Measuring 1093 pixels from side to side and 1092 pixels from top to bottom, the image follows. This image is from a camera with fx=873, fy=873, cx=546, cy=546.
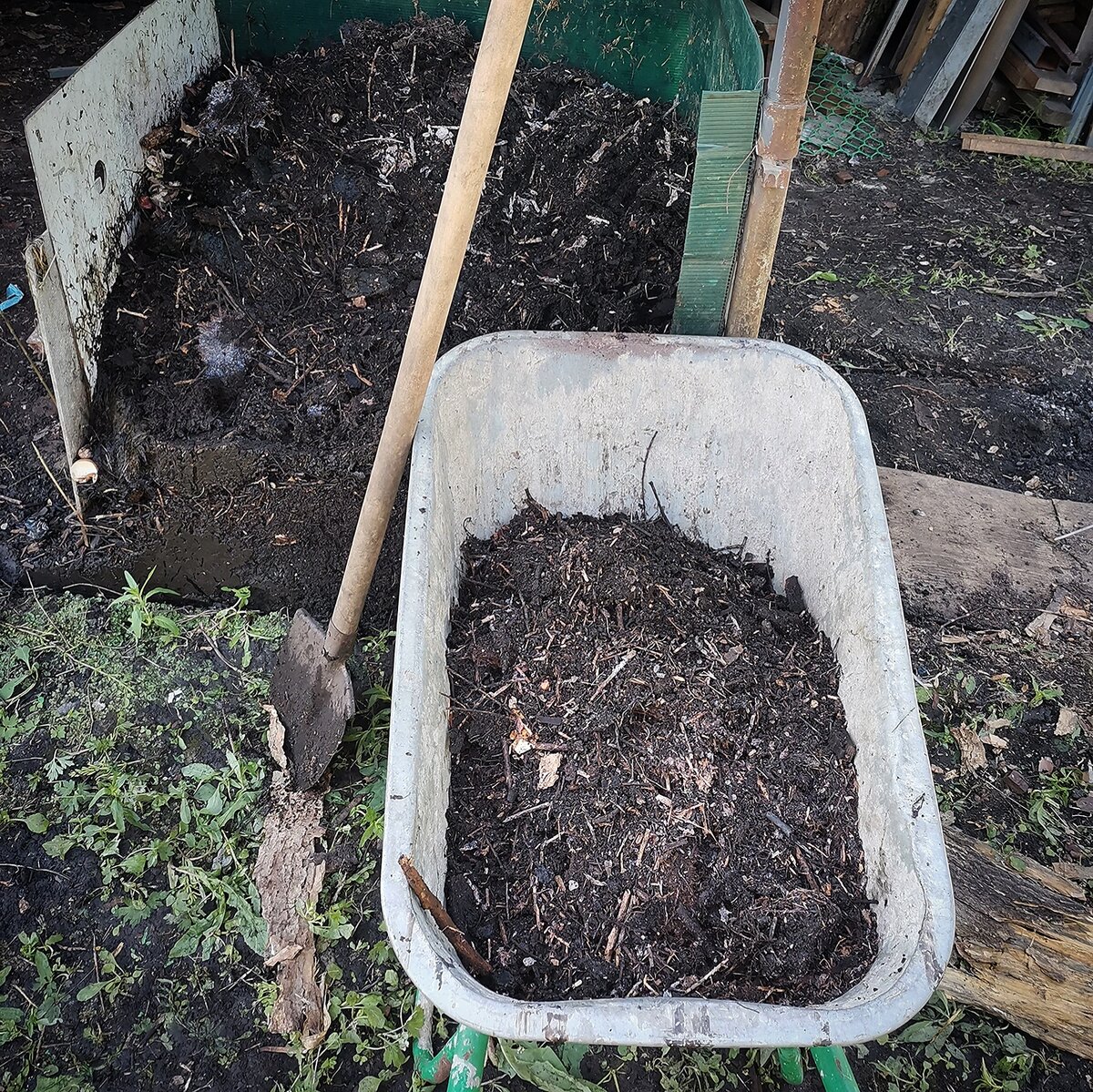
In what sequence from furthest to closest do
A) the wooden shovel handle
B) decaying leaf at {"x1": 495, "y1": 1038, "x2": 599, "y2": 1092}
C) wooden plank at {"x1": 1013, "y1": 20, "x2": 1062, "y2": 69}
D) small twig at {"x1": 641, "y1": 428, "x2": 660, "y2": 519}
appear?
1. wooden plank at {"x1": 1013, "y1": 20, "x2": 1062, "y2": 69}
2. small twig at {"x1": 641, "y1": 428, "x2": 660, "y2": 519}
3. decaying leaf at {"x1": 495, "y1": 1038, "x2": 599, "y2": 1092}
4. the wooden shovel handle

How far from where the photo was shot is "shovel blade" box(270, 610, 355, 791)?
7.03 feet

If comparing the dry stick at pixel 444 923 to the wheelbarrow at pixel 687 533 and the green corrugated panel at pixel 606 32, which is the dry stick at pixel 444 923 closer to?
the wheelbarrow at pixel 687 533

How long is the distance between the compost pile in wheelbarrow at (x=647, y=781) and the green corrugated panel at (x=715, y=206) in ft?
2.13

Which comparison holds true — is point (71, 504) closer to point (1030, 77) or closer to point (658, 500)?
point (658, 500)

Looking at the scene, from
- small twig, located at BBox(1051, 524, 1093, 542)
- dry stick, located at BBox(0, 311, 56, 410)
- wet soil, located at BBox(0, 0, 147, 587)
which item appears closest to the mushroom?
wet soil, located at BBox(0, 0, 147, 587)

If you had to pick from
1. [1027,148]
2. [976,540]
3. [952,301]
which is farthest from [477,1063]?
[1027,148]

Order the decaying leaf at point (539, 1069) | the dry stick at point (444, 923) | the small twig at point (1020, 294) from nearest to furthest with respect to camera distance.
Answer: the dry stick at point (444, 923) → the decaying leaf at point (539, 1069) → the small twig at point (1020, 294)

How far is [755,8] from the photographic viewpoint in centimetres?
440

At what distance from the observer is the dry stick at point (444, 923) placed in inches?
48.8

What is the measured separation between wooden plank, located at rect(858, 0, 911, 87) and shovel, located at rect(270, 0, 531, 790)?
382 cm

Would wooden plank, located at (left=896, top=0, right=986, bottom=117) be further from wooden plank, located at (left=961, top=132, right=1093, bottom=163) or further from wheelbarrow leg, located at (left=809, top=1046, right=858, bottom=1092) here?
wheelbarrow leg, located at (left=809, top=1046, right=858, bottom=1092)

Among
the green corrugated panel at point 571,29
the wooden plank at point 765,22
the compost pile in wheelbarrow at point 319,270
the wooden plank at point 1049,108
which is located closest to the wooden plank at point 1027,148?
the wooden plank at point 1049,108

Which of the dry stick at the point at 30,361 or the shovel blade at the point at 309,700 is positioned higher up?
the dry stick at the point at 30,361

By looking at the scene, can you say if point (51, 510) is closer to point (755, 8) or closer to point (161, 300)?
point (161, 300)
